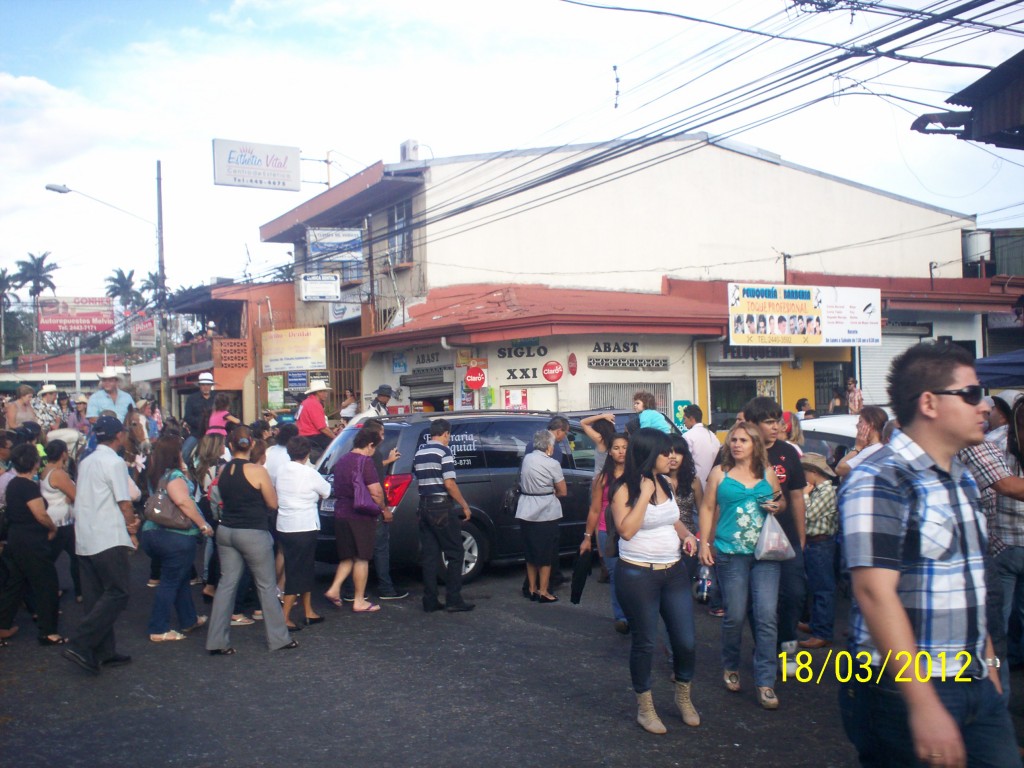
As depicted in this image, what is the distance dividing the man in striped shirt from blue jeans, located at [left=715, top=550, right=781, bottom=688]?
351 centimetres

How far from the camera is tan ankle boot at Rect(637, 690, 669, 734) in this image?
5.43 metres

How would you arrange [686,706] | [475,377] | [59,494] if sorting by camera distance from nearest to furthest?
[686,706]
[59,494]
[475,377]

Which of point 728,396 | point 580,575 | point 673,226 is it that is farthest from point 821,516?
point 673,226

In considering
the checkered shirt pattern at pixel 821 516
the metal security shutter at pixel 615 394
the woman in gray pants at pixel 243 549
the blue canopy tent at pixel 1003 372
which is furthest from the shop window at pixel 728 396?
the woman in gray pants at pixel 243 549

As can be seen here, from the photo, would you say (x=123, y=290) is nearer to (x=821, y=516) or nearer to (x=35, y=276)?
(x=35, y=276)

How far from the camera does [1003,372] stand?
10680 millimetres

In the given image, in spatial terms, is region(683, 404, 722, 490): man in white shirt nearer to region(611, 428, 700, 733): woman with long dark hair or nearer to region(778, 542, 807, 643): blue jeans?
region(778, 542, 807, 643): blue jeans

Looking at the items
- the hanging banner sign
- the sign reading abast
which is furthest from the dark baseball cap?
the sign reading abast

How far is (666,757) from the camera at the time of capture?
16.7 ft

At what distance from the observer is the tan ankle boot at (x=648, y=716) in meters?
5.43

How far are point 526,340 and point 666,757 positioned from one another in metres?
15.1

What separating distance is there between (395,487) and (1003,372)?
7201 millimetres

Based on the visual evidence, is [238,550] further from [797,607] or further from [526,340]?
[526,340]

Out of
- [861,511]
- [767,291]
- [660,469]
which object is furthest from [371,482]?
[767,291]
